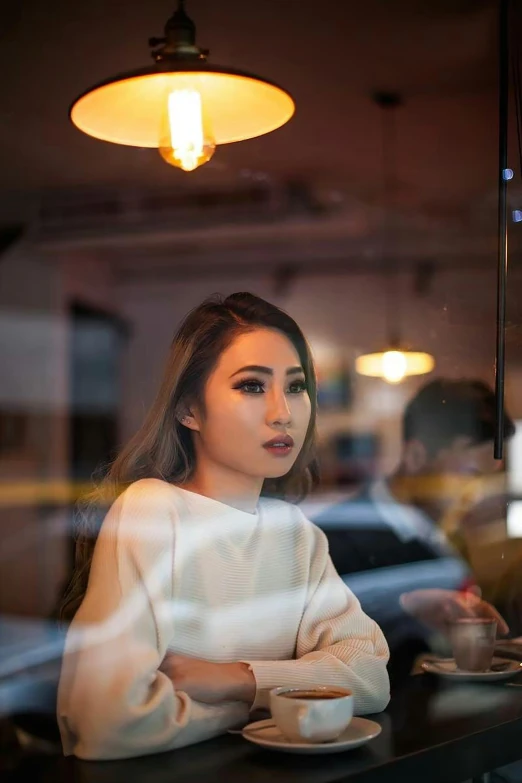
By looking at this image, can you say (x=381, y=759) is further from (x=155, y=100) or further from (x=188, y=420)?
(x=155, y=100)

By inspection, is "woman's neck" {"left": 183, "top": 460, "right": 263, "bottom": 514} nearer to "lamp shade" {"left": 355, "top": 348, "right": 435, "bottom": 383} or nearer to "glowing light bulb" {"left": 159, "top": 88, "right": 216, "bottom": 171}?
"glowing light bulb" {"left": 159, "top": 88, "right": 216, "bottom": 171}

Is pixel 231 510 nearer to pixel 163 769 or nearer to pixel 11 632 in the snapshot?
pixel 163 769

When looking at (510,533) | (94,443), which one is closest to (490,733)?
(94,443)

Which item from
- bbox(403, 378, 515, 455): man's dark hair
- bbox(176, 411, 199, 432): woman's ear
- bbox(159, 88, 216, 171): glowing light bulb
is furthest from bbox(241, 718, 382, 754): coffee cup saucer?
bbox(403, 378, 515, 455): man's dark hair

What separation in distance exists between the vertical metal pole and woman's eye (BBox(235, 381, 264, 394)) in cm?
56

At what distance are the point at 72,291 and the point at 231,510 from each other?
1.50 feet

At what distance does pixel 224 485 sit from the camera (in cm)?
123

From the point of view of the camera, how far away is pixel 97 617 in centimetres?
109

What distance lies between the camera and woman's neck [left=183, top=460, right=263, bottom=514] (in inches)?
48.0

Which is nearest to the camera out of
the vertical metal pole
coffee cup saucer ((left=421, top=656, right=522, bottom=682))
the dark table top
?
the dark table top

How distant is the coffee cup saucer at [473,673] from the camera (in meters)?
1.46

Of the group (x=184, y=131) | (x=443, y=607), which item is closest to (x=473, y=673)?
(x=443, y=607)

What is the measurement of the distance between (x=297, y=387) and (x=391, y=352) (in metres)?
0.83

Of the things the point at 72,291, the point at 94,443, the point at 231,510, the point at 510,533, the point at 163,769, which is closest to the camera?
the point at 163,769
